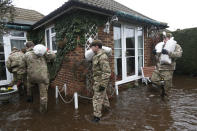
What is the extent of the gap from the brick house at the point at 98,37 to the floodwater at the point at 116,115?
3.24ft

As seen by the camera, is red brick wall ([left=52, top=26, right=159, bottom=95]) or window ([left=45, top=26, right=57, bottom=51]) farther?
window ([left=45, top=26, right=57, bottom=51])

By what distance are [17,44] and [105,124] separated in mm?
6190

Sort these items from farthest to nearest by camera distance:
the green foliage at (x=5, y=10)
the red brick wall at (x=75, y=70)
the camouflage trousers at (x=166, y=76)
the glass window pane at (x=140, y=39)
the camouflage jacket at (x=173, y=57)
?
the glass window pane at (x=140, y=39), the red brick wall at (x=75, y=70), the camouflage trousers at (x=166, y=76), the camouflage jacket at (x=173, y=57), the green foliage at (x=5, y=10)

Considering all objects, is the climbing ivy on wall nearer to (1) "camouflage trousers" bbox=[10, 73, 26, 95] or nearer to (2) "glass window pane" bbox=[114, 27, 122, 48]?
(2) "glass window pane" bbox=[114, 27, 122, 48]

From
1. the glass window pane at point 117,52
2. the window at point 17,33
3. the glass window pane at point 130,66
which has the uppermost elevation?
the window at point 17,33

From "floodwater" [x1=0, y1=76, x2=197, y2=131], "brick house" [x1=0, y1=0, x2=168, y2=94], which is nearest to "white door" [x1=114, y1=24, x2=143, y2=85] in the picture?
"brick house" [x1=0, y1=0, x2=168, y2=94]

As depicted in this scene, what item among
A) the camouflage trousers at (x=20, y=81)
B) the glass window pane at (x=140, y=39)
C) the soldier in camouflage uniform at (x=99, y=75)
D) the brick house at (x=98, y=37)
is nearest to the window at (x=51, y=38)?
the brick house at (x=98, y=37)

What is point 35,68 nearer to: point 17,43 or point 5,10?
point 5,10

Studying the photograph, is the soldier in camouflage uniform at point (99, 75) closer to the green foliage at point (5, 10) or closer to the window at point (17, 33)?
the green foliage at point (5, 10)

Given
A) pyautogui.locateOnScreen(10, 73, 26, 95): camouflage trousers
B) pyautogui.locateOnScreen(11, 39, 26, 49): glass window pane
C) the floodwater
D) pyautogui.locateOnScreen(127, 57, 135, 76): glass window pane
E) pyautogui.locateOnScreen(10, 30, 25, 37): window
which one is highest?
pyautogui.locateOnScreen(10, 30, 25, 37): window

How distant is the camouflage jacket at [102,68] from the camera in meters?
2.78

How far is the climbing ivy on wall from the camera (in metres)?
4.35

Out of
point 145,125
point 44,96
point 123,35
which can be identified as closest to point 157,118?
point 145,125

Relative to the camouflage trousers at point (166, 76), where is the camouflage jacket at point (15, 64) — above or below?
above
